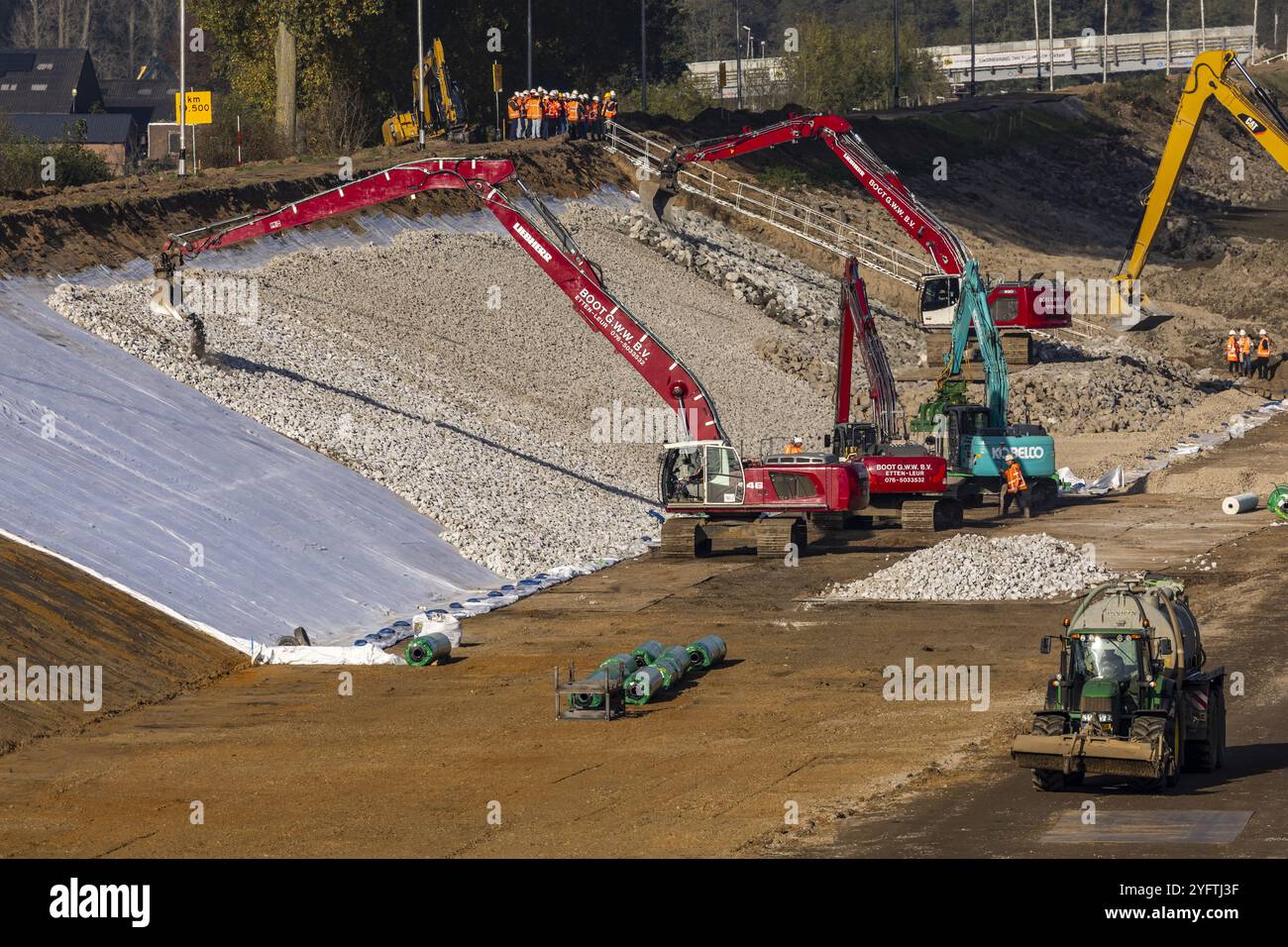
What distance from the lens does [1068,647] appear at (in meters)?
19.2

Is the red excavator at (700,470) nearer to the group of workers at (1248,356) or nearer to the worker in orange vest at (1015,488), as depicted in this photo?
the worker in orange vest at (1015,488)

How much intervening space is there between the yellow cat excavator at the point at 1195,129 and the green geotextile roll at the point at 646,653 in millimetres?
32616

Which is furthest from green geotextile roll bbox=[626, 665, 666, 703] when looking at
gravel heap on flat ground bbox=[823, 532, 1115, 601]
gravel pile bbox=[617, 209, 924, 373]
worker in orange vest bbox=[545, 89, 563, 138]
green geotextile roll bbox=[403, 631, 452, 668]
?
worker in orange vest bbox=[545, 89, 563, 138]

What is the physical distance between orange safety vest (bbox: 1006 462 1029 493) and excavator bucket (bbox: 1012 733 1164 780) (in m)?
23.0

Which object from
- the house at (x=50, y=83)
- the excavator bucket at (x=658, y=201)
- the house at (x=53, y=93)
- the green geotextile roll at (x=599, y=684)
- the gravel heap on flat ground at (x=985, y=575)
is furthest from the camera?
the house at (x=50, y=83)

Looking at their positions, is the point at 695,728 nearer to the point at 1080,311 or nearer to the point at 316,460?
the point at 316,460

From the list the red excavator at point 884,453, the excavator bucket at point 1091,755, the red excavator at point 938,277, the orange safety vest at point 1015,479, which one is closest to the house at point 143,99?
the red excavator at point 938,277

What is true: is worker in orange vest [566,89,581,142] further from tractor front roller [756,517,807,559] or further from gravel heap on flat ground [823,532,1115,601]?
gravel heap on flat ground [823,532,1115,601]

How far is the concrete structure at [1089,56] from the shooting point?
13412 cm

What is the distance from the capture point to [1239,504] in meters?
40.3

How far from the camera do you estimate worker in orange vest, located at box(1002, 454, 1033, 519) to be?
41.3 meters

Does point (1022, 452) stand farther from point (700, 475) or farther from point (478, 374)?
point (478, 374)

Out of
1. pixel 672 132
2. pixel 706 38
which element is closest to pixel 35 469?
pixel 672 132
